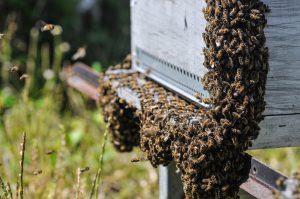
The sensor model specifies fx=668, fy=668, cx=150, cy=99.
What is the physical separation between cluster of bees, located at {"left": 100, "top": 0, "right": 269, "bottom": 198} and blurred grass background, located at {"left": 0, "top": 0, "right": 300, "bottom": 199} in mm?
689

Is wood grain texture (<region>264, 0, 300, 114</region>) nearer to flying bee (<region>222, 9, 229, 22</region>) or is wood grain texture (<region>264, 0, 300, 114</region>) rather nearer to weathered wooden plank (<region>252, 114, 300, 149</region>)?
weathered wooden plank (<region>252, 114, 300, 149</region>)

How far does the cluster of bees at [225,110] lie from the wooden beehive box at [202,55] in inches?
5.7

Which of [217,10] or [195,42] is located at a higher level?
[217,10]

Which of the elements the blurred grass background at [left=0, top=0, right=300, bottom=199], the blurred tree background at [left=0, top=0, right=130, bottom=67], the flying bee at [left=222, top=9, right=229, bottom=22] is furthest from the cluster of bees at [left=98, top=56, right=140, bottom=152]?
the blurred tree background at [left=0, top=0, right=130, bottom=67]

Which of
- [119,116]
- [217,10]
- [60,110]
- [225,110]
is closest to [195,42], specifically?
[217,10]

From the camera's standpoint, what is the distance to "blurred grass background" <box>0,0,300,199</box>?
17.7 ft

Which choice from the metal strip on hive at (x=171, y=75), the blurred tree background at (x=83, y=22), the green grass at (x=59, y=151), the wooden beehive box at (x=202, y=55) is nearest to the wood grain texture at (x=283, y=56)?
the wooden beehive box at (x=202, y=55)

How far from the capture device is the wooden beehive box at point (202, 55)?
307cm

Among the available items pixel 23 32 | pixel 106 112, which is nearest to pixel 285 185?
pixel 106 112

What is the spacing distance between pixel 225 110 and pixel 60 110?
519 centimetres

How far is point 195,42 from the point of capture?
3.40m

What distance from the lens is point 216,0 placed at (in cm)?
301

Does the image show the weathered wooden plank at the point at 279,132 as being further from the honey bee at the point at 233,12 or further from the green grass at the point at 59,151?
the green grass at the point at 59,151

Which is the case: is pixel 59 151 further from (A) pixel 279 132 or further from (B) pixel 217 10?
(B) pixel 217 10
